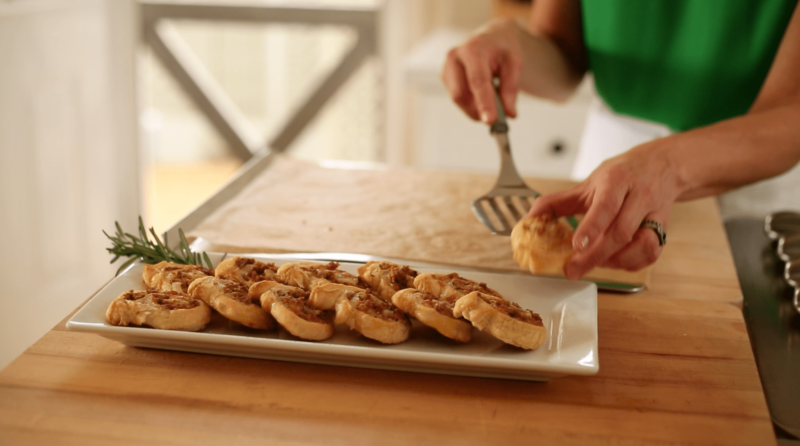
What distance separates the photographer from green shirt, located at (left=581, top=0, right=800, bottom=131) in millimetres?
1305

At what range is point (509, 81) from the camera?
4.03 ft

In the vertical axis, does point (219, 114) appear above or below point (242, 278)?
above

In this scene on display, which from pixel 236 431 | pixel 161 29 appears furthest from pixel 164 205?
pixel 236 431

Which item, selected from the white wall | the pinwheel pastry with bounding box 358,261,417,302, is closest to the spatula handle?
the pinwheel pastry with bounding box 358,261,417,302

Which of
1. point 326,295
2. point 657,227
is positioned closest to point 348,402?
point 326,295

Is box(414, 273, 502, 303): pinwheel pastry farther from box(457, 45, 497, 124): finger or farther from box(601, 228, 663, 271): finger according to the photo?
box(457, 45, 497, 124): finger

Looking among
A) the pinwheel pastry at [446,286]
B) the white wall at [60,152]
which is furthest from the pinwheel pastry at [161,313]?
the white wall at [60,152]

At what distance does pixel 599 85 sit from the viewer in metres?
1.62

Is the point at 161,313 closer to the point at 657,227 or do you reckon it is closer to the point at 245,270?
the point at 245,270

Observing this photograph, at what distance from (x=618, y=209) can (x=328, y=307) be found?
0.37m

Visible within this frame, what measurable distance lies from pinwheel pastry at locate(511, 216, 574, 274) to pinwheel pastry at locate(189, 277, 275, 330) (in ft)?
1.12

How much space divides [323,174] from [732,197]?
3.53 feet

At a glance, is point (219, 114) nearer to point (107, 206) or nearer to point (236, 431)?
point (107, 206)

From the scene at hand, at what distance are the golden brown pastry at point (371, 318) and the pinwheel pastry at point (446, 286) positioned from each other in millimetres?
47
